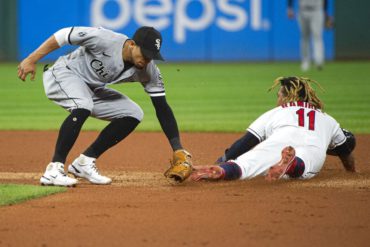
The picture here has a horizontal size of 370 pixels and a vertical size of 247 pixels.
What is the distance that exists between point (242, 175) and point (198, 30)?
51.8 feet

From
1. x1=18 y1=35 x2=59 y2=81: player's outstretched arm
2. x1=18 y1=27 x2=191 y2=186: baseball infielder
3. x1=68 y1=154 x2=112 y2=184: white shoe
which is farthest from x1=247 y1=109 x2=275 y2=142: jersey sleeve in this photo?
x1=18 y1=35 x2=59 y2=81: player's outstretched arm

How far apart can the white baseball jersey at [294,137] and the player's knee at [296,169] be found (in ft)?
0.12

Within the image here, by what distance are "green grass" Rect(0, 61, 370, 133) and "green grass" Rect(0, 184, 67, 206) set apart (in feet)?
15.1

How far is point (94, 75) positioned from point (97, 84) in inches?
4.0

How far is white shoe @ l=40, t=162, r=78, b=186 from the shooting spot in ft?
21.1

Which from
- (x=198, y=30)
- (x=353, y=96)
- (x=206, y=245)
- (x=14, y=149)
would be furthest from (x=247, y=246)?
(x=198, y=30)

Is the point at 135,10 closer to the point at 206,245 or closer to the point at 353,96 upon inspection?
the point at 353,96

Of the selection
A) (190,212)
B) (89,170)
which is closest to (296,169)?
(190,212)

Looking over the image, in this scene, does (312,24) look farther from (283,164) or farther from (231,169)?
(283,164)

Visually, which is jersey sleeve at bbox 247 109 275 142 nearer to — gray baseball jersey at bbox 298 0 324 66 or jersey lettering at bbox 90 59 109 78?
jersey lettering at bbox 90 59 109 78

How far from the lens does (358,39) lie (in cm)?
2278

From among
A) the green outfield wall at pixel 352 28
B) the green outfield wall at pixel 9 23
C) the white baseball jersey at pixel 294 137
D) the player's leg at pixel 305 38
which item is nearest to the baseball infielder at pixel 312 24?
the player's leg at pixel 305 38

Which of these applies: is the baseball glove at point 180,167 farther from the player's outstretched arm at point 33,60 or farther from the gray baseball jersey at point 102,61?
the player's outstretched arm at point 33,60

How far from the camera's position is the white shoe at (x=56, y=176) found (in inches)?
254
